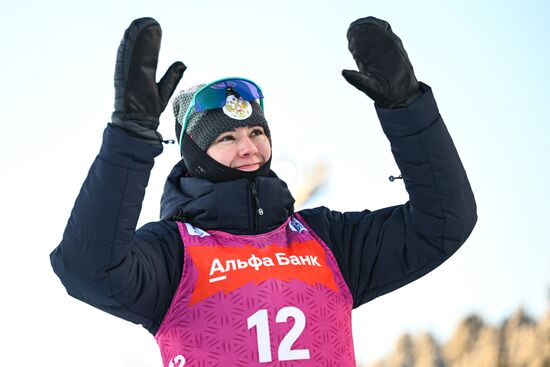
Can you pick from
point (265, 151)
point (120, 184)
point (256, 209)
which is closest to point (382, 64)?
point (265, 151)

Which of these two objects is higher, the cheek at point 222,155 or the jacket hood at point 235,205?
the cheek at point 222,155

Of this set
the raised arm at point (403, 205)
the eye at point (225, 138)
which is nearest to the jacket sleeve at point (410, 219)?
the raised arm at point (403, 205)

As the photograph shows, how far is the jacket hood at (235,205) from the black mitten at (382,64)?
2.02 feet

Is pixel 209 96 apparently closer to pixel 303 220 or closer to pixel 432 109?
pixel 303 220

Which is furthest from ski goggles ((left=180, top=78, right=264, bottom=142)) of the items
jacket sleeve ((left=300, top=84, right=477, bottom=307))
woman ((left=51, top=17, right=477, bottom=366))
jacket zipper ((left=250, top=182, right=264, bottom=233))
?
jacket sleeve ((left=300, top=84, right=477, bottom=307))

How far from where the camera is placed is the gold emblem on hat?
4.29 metres

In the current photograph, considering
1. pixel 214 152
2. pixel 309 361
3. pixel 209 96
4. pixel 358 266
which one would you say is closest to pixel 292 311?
pixel 309 361

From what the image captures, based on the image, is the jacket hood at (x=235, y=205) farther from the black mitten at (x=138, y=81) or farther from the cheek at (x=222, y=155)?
the black mitten at (x=138, y=81)

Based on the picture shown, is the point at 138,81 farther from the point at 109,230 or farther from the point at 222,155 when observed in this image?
the point at 222,155

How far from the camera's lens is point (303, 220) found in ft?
14.0

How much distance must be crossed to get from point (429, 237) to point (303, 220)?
0.57 meters

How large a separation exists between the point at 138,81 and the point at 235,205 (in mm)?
735

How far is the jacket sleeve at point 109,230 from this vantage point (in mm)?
3547

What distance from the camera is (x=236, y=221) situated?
402cm
